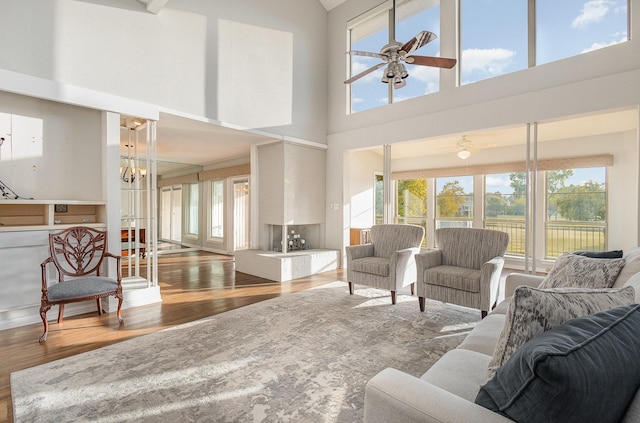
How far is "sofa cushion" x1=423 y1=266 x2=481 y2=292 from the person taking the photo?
10.1ft

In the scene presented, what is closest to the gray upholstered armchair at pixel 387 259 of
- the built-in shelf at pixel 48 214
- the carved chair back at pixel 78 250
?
the carved chair back at pixel 78 250

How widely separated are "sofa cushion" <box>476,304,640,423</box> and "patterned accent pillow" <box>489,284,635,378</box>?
7cm

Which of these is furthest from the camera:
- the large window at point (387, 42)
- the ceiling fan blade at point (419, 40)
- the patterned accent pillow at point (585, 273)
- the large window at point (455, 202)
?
the large window at point (455, 202)

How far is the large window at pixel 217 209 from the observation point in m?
8.26

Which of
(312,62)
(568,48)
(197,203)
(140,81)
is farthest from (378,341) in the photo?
(197,203)

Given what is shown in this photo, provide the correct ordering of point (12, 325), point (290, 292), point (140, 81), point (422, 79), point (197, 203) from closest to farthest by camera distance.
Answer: point (12, 325) < point (140, 81) < point (290, 292) < point (422, 79) < point (197, 203)

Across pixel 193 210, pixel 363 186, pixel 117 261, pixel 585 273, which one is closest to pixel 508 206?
pixel 363 186

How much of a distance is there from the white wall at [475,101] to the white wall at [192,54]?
0.39 metres

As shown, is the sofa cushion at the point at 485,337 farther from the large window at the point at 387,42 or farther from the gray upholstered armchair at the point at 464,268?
the large window at the point at 387,42

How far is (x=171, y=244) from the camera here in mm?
9680

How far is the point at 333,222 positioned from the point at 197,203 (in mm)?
4759

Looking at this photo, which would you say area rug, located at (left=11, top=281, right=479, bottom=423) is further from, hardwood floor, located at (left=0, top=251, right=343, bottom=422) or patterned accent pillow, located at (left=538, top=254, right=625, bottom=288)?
patterned accent pillow, located at (left=538, top=254, right=625, bottom=288)

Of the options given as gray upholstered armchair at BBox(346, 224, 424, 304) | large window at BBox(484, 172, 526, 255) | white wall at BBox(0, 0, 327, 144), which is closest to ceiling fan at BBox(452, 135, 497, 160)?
large window at BBox(484, 172, 526, 255)

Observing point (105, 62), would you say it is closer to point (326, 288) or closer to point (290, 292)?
point (290, 292)
